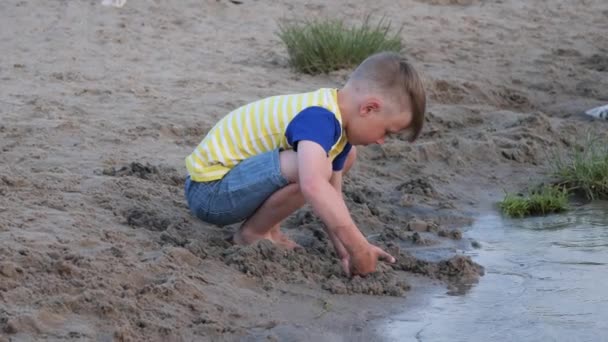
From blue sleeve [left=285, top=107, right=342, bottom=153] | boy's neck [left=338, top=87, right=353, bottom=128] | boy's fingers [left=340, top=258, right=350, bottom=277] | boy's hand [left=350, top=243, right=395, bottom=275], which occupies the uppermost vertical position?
boy's neck [left=338, top=87, right=353, bottom=128]

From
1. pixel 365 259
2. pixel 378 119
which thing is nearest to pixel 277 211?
pixel 365 259

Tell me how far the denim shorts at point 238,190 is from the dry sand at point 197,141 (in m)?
0.13

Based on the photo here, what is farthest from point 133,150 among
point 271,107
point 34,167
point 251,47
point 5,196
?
point 251,47

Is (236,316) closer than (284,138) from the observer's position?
Yes

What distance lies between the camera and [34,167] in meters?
5.23

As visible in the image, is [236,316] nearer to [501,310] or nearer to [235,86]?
[501,310]

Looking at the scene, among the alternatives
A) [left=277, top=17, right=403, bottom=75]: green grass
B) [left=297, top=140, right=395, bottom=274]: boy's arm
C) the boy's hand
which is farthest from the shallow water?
[left=277, top=17, right=403, bottom=75]: green grass

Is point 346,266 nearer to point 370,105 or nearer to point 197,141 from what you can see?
point 370,105

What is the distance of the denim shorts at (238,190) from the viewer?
4.25 metres

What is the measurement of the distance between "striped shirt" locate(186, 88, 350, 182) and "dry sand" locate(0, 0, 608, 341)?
12.8 inches

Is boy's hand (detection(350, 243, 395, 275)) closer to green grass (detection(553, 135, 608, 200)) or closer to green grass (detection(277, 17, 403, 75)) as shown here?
green grass (detection(553, 135, 608, 200))

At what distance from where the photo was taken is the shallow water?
3910 mm

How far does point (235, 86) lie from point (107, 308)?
12.6 ft

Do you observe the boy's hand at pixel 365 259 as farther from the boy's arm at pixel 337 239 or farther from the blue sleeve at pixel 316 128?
the blue sleeve at pixel 316 128
